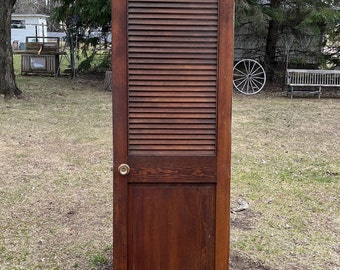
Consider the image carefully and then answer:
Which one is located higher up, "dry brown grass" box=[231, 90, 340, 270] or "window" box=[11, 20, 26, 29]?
"window" box=[11, 20, 26, 29]

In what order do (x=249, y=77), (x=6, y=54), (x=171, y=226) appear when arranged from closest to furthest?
(x=171, y=226) → (x=6, y=54) → (x=249, y=77)

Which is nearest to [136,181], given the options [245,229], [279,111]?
[245,229]

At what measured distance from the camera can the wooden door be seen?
220 cm

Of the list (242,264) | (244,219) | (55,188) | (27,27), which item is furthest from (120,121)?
(27,27)

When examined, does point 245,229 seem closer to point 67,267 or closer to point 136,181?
point 67,267

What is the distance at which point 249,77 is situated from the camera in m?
12.9

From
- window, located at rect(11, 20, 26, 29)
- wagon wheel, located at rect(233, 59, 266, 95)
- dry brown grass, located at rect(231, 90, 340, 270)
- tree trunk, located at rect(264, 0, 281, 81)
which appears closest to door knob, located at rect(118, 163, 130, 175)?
dry brown grass, located at rect(231, 90, 340, 270)

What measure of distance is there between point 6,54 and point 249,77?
6309 mm

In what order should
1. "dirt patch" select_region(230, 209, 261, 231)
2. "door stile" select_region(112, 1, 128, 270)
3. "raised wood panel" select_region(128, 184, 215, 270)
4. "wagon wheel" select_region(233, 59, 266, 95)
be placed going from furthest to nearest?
"wagon wheel" select_region(233, 59, 266, 95)
"dirt patch" select_region(230, 209, 261, 231)
"raised wood panel" select_region(128, 184, 215, 270)
"door stile" select_region(112, 1, 128, 270)

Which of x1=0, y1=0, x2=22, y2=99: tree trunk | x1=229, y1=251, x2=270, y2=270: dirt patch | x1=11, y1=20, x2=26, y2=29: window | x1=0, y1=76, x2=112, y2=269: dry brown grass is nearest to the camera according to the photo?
x1=229, y1=251, x2=270, y2=270: dirt patch

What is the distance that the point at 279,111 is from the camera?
10.0 m

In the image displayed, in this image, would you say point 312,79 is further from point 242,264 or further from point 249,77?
point 242,264

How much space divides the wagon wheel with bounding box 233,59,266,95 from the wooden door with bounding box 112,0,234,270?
10.7m

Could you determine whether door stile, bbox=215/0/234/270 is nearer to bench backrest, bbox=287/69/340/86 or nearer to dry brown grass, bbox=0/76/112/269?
dry brown grass, bbox=0/76/112/269
